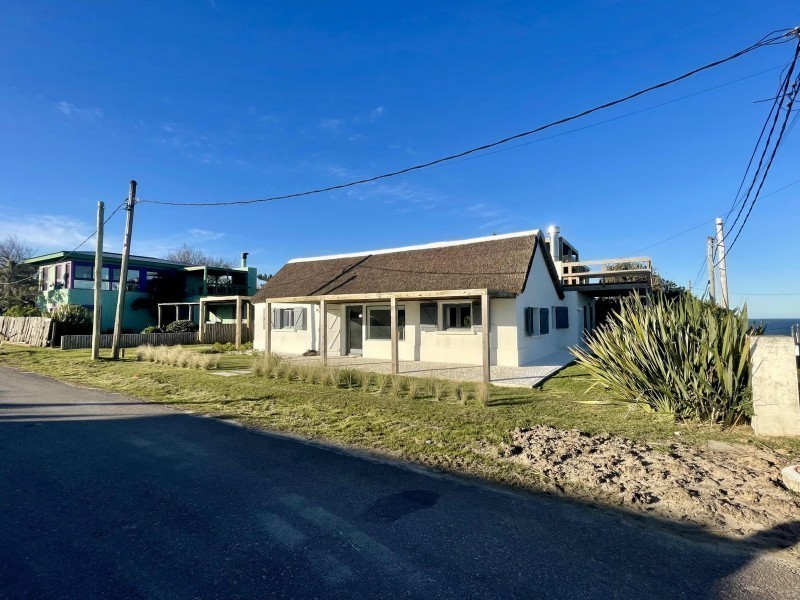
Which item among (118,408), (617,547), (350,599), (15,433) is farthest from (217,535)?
(118,408)

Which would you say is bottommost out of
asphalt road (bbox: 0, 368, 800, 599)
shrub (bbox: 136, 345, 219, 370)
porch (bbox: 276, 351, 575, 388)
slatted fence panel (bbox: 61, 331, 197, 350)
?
asphalt road (bbox: 0, 368, 800, 599)

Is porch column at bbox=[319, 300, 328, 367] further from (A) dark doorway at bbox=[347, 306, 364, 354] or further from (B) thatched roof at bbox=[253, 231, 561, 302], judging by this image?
(A) dark doorway at bbox=[347, 306, 364, 354]

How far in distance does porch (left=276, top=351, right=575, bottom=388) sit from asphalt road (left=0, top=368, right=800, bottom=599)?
7.65 metres

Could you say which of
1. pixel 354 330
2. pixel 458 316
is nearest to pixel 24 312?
pixel 354 330

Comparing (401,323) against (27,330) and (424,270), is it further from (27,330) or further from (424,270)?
(27,330)

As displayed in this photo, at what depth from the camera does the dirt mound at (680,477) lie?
13.5ft

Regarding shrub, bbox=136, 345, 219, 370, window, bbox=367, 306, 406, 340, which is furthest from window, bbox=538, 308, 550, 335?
shrub, bbox=136, 345, 219, 370

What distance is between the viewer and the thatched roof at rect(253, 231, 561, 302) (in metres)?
16.4

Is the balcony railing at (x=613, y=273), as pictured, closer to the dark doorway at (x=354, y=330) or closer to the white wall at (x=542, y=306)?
the white wall at (x=542, y=306)

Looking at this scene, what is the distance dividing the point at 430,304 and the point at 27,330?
23.8 meters

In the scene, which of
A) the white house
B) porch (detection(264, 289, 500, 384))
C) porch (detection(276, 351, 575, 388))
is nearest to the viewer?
porch (detection(264, 289, 500, 384))

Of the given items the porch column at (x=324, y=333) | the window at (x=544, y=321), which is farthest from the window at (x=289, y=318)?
the window at (x=544, y=321)

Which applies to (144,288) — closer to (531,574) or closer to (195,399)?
(195,399)

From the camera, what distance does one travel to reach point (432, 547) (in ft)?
11.6
